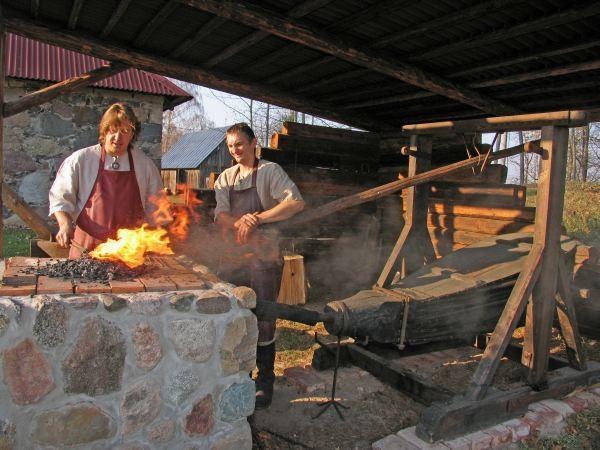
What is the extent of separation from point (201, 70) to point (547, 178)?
3536 millimetres

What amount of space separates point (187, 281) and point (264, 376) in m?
1.31

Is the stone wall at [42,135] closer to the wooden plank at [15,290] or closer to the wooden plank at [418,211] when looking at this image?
the wooden plank at [418,211]

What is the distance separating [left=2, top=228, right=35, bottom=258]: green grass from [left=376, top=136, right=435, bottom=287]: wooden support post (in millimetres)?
6087

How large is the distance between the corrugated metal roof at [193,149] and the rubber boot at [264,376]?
84.8 ft

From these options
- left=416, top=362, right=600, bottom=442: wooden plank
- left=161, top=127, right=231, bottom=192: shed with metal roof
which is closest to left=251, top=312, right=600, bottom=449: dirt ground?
left=416, top=362, right=600, bottom=442: wooden plank

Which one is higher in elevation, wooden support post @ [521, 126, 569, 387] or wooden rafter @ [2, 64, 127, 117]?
wooden rafter @ [2, 64, 127, 117]

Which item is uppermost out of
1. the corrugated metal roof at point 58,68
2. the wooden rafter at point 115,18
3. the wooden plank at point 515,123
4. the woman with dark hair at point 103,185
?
the corrugated metal roof at point 58,68

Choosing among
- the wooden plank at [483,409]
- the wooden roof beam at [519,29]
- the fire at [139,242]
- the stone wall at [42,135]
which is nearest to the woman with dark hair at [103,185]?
the fire at [139,242]

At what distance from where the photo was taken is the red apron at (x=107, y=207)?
11.1 ft

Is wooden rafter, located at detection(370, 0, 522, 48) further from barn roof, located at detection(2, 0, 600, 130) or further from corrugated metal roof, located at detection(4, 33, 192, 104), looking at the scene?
corrugated metal roof, located at detection(4, 33, 192, 104)

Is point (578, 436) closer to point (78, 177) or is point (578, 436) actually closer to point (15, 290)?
point (15, 290)

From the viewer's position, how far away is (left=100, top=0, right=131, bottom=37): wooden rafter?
3.97 meters

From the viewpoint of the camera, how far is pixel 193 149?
31688 millimetres

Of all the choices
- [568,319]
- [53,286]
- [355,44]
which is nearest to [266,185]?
Result: [355,44]
